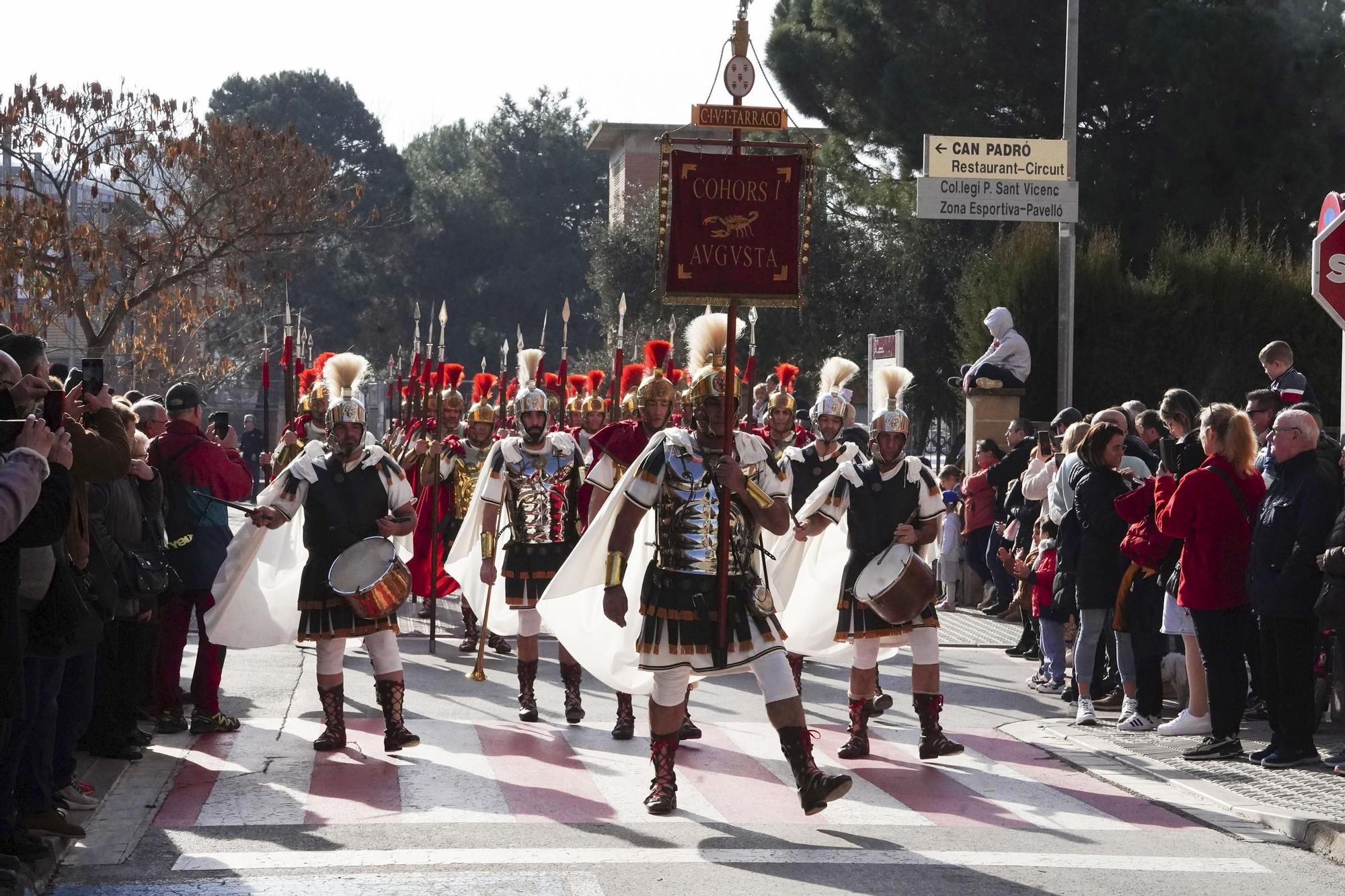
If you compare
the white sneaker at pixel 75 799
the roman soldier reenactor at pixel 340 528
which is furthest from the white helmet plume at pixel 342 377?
the white sneaker at pixel 75 799

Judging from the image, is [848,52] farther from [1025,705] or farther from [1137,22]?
[1025,705]

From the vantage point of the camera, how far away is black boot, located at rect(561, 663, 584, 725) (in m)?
9.95

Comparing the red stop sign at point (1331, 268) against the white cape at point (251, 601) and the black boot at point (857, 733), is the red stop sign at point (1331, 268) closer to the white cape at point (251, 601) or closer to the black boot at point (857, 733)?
the black boot at point (857, 733)

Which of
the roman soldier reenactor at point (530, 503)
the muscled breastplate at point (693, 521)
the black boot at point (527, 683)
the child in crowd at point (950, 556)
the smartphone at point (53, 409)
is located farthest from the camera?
the child in crowd at point (950, 556)

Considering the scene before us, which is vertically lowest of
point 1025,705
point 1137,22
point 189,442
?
Result: point 1025,705

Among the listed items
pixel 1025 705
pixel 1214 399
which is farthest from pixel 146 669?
pixel 1214 399

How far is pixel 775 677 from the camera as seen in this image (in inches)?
289

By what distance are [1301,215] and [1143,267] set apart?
10.5 feet

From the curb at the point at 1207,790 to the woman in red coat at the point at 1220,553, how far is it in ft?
1.26

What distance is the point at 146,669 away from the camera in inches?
365

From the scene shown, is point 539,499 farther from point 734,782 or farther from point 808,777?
point 808,777

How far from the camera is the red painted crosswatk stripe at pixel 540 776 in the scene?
24.3 feet

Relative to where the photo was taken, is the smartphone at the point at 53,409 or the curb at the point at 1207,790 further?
the curb at the point at 1207,790

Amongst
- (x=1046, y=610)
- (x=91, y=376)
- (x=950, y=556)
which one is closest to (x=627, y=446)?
(x=1046, y=610)
